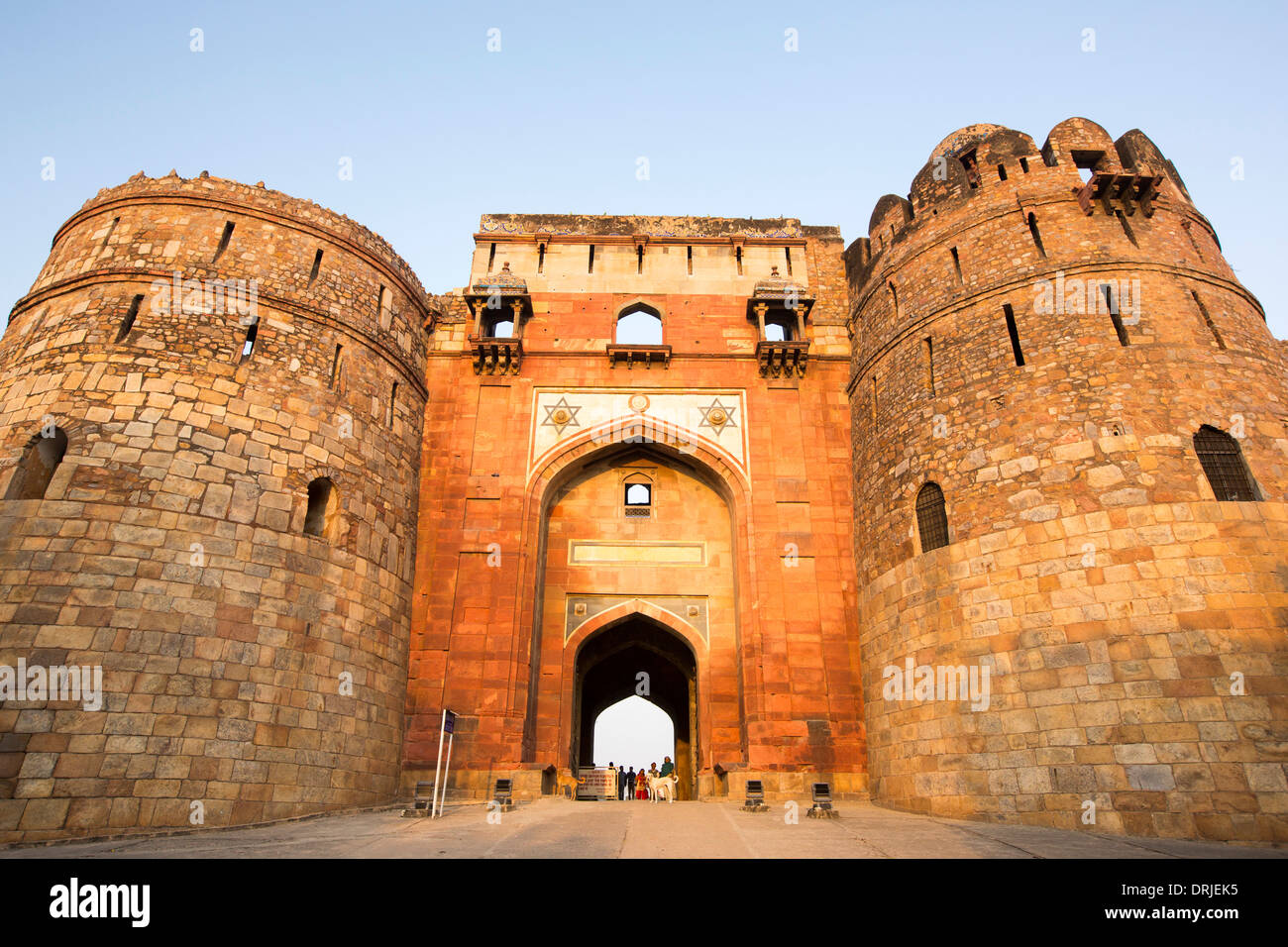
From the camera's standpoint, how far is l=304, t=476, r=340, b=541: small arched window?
39.3 feet

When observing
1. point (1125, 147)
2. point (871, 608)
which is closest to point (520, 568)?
point (871, 608)

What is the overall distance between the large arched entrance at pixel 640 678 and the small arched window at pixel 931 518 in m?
6.14

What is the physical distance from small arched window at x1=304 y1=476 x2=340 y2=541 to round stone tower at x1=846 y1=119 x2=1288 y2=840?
939cm

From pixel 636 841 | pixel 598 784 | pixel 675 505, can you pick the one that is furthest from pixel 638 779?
pixel 636 841

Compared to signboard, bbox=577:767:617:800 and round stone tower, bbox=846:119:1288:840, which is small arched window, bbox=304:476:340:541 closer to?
signboard, bbox=577:767:617:800

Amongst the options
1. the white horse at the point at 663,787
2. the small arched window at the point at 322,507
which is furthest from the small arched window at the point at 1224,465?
the small arched window at the point at 322,507

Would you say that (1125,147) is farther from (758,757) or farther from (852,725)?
(758,757)

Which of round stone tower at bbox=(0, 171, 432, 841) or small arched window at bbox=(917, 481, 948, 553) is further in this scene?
small arched window at bbox=(917, 481, 948, 553)

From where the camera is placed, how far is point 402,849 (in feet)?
22.8

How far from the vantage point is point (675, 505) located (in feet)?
53.7

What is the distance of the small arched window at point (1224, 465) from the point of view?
9844 mm

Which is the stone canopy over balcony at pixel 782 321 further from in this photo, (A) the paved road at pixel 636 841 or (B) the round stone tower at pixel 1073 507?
(A) the paved road at pixel 636 841

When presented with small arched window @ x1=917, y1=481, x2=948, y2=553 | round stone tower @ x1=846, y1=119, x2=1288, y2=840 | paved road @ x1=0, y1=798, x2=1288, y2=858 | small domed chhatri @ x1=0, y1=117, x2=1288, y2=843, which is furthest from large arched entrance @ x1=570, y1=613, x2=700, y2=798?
paved road @ x1=0, y1=798, x2=1288, y2=858
